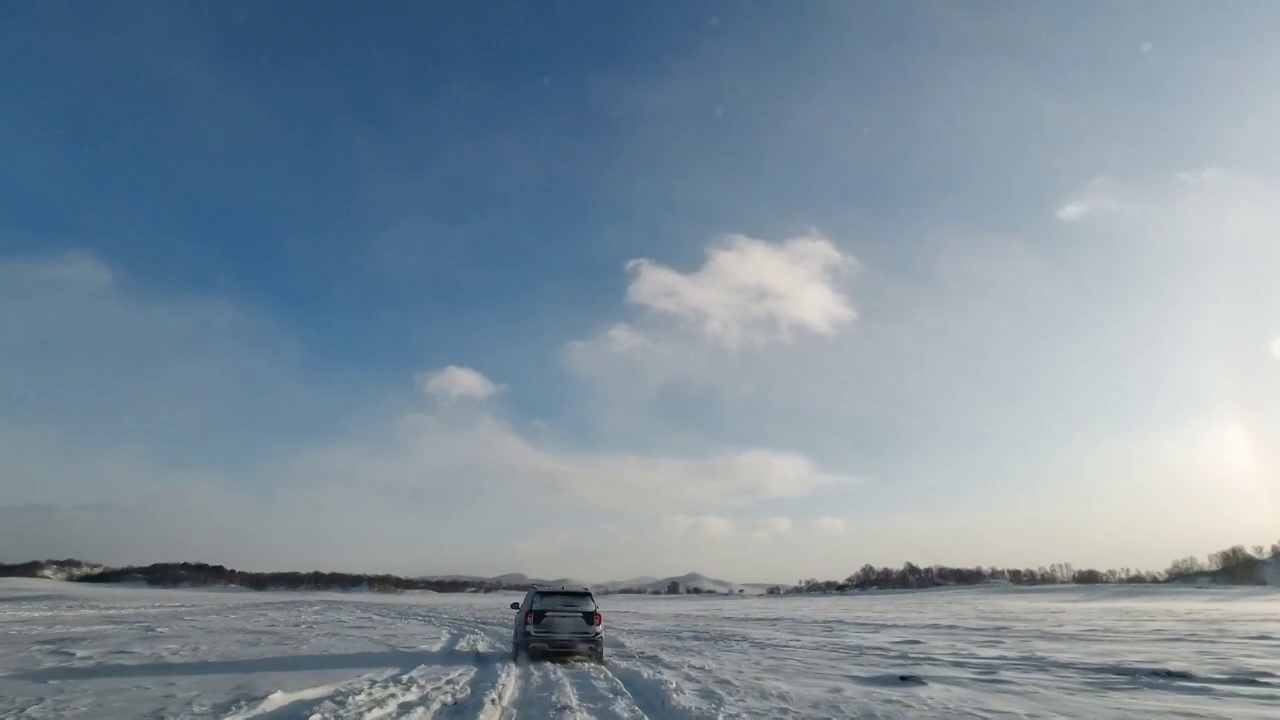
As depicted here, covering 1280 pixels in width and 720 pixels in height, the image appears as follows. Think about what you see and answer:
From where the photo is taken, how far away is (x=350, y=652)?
17.9 meters

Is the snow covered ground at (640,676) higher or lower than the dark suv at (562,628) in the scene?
lower

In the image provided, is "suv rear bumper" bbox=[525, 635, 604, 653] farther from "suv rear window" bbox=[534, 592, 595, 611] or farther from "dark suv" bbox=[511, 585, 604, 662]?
"suv rear window" bbox=[534, 592, 595, 611]

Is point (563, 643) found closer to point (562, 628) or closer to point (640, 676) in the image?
point (562, 628)

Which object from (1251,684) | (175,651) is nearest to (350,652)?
(175,651)

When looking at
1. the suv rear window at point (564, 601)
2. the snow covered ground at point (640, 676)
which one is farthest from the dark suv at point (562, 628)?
the snow covered ground at point (640, 676)

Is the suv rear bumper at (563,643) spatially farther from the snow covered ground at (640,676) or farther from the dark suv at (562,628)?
the snow covered ground at (640,676)

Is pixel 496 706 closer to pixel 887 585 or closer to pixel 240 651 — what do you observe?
pixel 240 651

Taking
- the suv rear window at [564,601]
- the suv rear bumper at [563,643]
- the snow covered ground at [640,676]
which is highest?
the suv rear window at [564,601]

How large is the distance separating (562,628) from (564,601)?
2.42 feet

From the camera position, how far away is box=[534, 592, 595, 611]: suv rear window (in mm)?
16875

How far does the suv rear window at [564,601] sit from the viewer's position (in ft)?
55.4

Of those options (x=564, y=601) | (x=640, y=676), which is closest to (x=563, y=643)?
(x=564, y=601)

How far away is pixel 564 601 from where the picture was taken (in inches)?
671

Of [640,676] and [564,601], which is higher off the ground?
[564,601]
